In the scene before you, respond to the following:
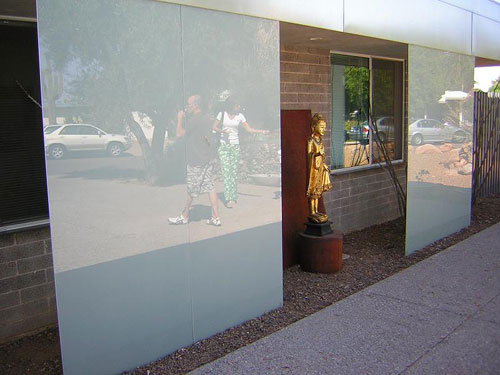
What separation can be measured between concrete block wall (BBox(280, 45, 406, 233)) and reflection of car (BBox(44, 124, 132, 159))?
140 inches

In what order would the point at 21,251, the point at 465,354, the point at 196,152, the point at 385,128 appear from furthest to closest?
the point at 385,128 < the point at 21,251 < the point at 196,152 < the point at 465,354

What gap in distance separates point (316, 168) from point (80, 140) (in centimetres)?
328

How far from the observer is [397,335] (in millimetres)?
4254

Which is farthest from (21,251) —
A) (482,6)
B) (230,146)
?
(482,6)

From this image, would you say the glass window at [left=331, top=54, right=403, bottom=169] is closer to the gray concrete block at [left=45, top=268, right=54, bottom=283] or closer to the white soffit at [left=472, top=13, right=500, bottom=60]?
the white soffit at [left=472, top=13, right=500, bottom=60]

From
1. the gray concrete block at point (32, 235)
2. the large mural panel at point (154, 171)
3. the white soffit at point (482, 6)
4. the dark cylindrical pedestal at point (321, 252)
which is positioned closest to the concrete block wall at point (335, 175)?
the dark cylindrical pedestal at point (321, 252)

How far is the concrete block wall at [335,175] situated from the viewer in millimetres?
6820

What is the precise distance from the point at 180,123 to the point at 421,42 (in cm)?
416

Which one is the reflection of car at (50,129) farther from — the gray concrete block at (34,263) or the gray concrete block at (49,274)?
the gray concrete block at (49,274)

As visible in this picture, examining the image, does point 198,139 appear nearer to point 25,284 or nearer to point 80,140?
point 80,140

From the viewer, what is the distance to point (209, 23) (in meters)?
4.03

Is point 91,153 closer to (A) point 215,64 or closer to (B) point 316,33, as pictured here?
(A) point 215,64

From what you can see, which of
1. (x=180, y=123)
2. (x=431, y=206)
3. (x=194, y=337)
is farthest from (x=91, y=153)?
(x=431, y=206)

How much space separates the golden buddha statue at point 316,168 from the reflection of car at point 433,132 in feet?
4.52
